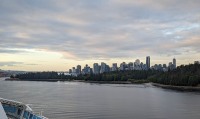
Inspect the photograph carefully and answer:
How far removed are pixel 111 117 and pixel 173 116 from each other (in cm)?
1493

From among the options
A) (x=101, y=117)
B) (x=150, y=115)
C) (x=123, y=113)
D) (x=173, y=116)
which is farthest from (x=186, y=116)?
(x=101, y=117)

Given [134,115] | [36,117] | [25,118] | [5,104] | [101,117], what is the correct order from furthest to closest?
1. [134,115]
2. [101,117]
3. [5,104]
4. [25,118]
5. [36,117]

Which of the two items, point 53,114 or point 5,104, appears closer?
point 5,104

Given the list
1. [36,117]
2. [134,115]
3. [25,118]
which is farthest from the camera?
[134,115]

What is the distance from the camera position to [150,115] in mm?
72500

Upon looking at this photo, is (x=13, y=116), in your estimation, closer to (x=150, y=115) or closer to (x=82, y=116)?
(x=82, y=116)

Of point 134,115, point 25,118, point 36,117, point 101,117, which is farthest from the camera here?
point 134,115

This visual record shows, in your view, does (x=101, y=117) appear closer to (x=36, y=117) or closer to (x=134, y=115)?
(x=134, y=115)

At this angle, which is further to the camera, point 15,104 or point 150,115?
point 150,115

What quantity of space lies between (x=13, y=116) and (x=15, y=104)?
5.20ft

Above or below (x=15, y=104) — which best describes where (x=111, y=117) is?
below

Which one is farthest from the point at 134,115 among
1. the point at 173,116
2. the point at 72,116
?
the point at 72,116

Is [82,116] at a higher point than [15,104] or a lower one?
lower

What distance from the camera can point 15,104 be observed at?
40000 mm
